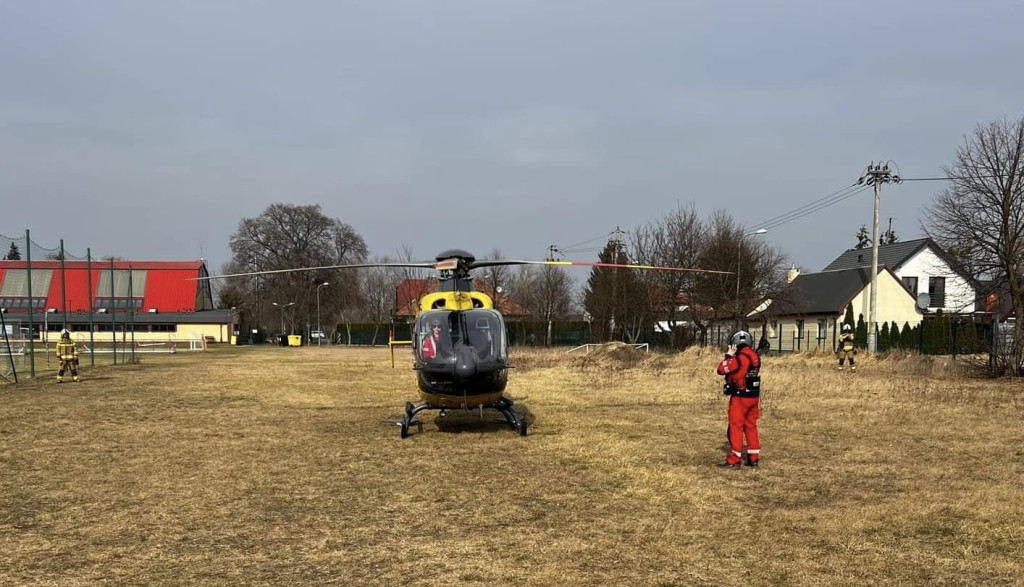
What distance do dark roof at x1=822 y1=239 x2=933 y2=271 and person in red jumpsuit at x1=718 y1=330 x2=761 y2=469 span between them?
139ft

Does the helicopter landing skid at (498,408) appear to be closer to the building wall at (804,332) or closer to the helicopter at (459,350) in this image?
the helicopter at (459,350)

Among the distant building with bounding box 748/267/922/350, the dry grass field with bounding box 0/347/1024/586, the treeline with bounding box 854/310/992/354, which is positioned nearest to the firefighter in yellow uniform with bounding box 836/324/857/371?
the treeline with bounding box 854/310/992/354

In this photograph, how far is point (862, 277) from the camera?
44.7 metres

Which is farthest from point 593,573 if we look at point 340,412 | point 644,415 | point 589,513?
point 340,412

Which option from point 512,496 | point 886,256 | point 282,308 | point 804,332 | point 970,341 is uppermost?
point 886,256

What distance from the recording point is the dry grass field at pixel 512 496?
5.31 m

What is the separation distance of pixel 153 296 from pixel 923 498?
245 feet

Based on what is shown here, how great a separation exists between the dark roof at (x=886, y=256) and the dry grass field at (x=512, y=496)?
3758 cm

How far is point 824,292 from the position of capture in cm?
4731

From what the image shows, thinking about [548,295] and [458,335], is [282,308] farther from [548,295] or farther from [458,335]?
[458,335]

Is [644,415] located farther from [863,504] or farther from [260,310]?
[260,310]

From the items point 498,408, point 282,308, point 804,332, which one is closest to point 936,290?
point 804,332

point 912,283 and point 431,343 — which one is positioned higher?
point 912,283

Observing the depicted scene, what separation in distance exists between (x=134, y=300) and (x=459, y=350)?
6752 cm
